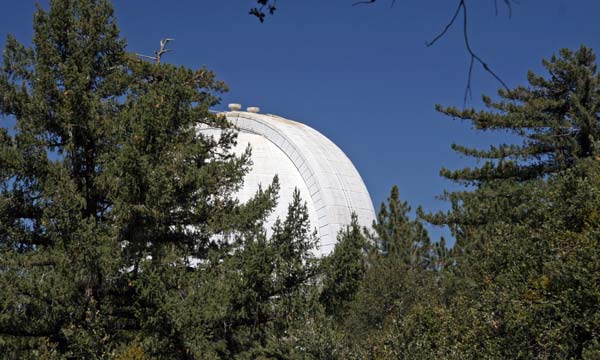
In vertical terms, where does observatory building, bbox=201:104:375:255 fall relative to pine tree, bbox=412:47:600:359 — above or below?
above

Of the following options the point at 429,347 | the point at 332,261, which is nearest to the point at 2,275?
the point at 332,261

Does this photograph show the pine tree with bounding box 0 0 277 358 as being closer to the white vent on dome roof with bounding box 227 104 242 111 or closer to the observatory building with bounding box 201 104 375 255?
the observatory building with bounding box 201 104 375 255

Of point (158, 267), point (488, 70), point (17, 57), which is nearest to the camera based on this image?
point (488, 70)

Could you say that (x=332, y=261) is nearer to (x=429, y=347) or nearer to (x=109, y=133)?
(x=429, y=347)

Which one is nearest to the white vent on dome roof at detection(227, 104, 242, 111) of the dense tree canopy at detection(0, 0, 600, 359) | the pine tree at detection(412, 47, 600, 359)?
the pine tree at detection(412, 47, 600, 359)

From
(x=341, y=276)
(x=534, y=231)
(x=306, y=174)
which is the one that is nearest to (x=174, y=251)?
(x=341, y=276)

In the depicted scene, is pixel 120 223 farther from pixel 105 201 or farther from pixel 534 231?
pixel 534 231

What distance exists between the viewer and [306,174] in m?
28.3

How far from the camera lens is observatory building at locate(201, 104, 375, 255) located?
90.1 feet

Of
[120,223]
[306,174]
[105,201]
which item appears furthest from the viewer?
[306,174]

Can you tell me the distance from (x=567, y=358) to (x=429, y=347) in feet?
6.43

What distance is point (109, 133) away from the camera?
14.3 meters

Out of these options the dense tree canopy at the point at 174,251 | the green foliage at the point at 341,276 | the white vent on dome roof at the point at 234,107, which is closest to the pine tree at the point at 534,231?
the dense tree canopy at the point at 174,251

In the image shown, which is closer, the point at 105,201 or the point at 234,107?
the point at 105,201
